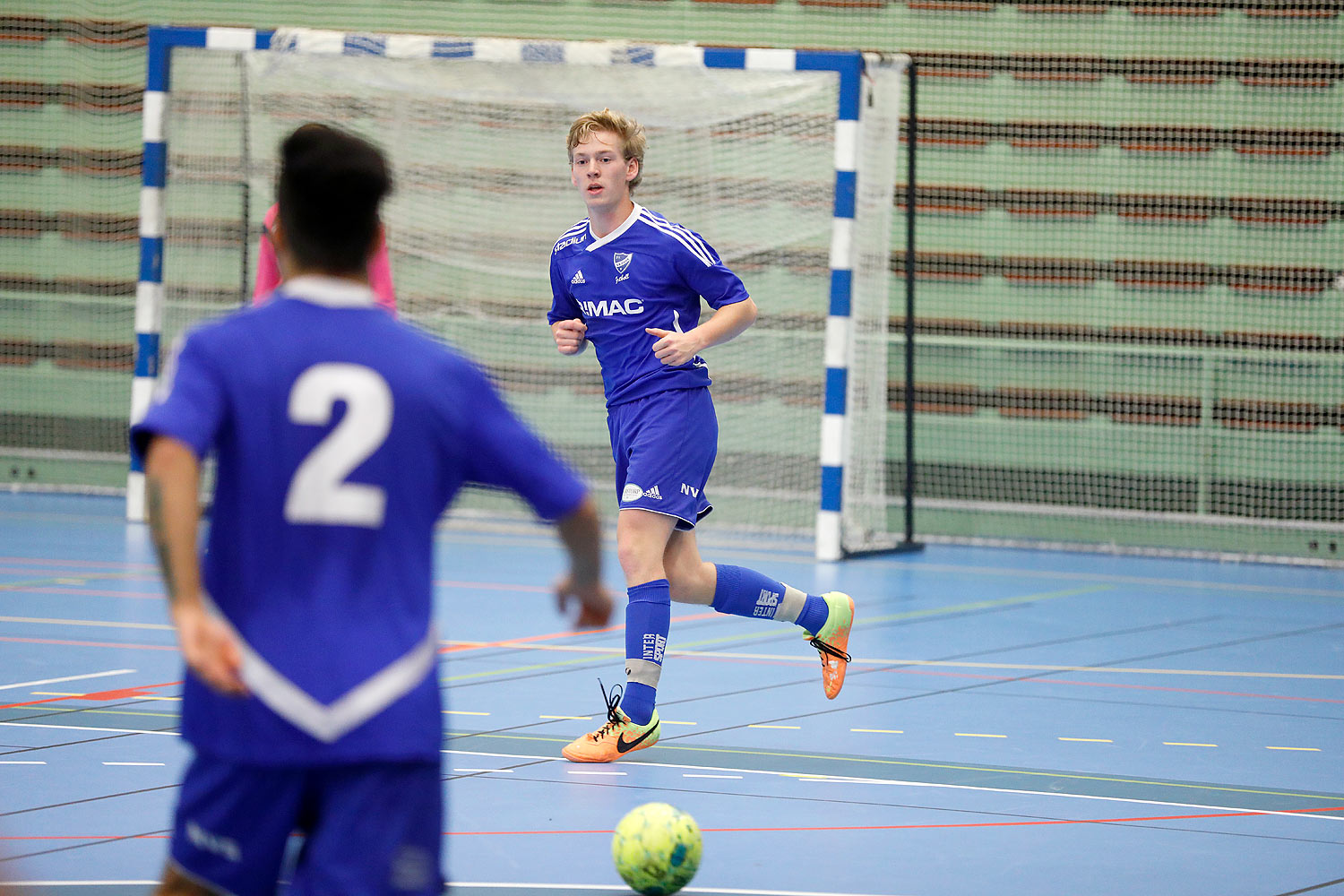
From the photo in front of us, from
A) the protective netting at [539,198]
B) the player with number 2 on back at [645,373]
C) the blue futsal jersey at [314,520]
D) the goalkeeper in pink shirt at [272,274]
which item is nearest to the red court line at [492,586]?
the protective netting at [539,198]

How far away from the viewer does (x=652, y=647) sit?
534 cm

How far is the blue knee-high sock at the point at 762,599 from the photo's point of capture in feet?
18.8

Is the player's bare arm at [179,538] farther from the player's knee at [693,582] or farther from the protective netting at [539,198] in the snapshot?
the protective netting at [539,198]

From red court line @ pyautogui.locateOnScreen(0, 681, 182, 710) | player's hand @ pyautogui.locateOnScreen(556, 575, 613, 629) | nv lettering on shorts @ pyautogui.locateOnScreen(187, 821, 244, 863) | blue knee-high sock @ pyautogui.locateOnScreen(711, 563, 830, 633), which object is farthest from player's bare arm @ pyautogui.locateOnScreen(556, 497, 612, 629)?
red court line @ pyautogui.locateOnScreen(0, 681, 182, 710)

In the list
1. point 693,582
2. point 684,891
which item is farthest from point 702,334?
point 684,891

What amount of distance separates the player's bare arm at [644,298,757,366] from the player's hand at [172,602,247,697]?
3.03m

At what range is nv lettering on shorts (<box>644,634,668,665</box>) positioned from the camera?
532 cm

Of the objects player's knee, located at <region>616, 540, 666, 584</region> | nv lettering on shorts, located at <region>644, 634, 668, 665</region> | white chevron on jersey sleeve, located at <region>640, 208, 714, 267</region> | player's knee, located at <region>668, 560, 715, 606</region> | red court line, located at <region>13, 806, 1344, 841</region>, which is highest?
white chevron on jersey sleeve, located at <region>640, 208, 714, 267</region>

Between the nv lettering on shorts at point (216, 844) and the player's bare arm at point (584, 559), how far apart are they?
1.79 feet

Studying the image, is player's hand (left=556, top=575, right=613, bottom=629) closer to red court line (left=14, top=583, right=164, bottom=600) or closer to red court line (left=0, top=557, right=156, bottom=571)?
red court line (left=14, top=583, right=164, bottom=600)

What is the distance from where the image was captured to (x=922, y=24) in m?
13.7

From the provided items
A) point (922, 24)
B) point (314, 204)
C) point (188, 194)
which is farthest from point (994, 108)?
point (314, 204)

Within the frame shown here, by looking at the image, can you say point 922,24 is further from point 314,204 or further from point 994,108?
point 314,204

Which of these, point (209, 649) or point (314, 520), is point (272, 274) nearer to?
point (314, 520)
